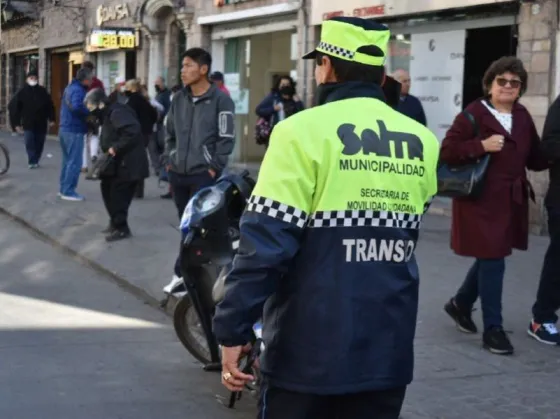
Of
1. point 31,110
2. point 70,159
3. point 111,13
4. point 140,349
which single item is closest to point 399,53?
point 70,159

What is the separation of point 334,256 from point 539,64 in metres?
9.45

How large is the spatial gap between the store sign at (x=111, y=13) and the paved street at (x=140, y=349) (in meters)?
14.7

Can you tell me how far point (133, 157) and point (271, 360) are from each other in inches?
289

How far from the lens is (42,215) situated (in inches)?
484

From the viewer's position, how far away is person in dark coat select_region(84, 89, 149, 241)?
9930 millimetres

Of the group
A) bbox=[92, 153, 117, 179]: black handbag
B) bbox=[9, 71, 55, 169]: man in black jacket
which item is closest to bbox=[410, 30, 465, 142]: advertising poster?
bbox=[92, 153, 117, 179]: black handbag

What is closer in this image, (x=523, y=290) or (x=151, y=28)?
(x=523, y=290)

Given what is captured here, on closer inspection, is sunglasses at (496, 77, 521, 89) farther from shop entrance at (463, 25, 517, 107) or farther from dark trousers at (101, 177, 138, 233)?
shop entrance at (463, 25, 517, 107)

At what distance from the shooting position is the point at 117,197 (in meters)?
10.1

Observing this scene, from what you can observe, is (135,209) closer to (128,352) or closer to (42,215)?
(42,215)

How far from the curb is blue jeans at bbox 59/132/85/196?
141 centimetres

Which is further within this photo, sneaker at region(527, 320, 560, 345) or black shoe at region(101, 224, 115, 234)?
black shoe at region(101, 224, 115, 234)

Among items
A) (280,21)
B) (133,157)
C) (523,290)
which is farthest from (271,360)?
(280,21)

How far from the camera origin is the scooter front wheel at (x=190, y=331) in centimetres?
574
